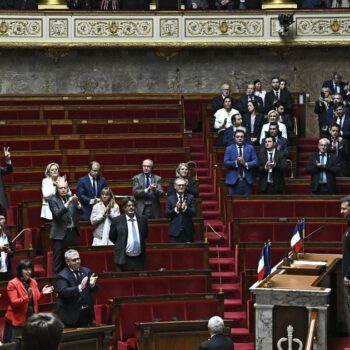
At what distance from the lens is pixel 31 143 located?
12.2 metres

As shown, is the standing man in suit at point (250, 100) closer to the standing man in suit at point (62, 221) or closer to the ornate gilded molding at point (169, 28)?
the ornate gilded molding at point (169, 28)

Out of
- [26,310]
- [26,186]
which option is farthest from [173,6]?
[26,310]

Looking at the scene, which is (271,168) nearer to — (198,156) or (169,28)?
(198,156)

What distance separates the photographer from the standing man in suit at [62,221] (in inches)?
362

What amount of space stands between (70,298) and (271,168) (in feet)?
11.6

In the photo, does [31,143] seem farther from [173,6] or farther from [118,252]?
[173,6]

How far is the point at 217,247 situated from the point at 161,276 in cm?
158

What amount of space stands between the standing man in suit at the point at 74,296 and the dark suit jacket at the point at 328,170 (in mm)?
3552

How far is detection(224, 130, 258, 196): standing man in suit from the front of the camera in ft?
35.2

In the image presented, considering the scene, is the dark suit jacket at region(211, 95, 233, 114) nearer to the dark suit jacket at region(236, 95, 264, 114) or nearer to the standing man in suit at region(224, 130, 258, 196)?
the dark suit jacket at region(236, 95, 264, 114)

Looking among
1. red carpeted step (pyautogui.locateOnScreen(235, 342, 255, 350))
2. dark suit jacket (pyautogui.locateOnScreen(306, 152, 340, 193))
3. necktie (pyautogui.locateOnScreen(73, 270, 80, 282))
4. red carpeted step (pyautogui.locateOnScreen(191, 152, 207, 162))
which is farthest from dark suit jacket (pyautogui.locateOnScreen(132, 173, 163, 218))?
red carpeted step (pyautogui.locateOnScreen(191, 152, 207, 162))

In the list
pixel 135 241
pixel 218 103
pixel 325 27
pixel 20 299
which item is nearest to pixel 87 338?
pixel 20 299

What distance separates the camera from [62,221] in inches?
367

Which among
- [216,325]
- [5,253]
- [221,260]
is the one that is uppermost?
[5,253]
